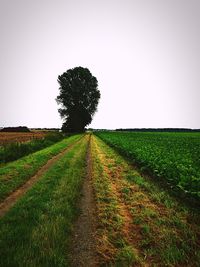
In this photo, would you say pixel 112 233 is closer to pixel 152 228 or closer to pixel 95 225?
pixel 95 225

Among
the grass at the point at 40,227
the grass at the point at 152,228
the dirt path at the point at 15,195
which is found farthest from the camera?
the dirt path at the point at 15,195

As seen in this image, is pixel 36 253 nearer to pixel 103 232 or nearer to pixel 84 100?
pixel 103 232

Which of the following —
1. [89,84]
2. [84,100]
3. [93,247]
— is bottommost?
[93,247]

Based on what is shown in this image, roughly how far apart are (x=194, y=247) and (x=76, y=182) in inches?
228

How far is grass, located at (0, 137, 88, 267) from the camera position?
13.2 ft

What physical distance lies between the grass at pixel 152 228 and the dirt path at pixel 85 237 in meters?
0.28

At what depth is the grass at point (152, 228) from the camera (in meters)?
4.15

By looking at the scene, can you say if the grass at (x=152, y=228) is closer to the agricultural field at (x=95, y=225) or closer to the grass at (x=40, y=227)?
the agricultural field at (x=95, y=225)

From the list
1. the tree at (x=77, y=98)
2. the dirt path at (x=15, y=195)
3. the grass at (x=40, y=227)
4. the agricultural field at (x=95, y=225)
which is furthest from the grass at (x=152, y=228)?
the tree at (x=77, y=98)

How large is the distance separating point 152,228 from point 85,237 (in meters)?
1.66

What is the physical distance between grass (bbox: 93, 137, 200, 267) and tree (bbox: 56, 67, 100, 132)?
184 ft

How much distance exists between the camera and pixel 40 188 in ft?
28.4

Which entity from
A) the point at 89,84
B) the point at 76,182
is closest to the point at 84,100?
the point at 89,84

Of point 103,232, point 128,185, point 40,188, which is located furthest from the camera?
point 128,185
